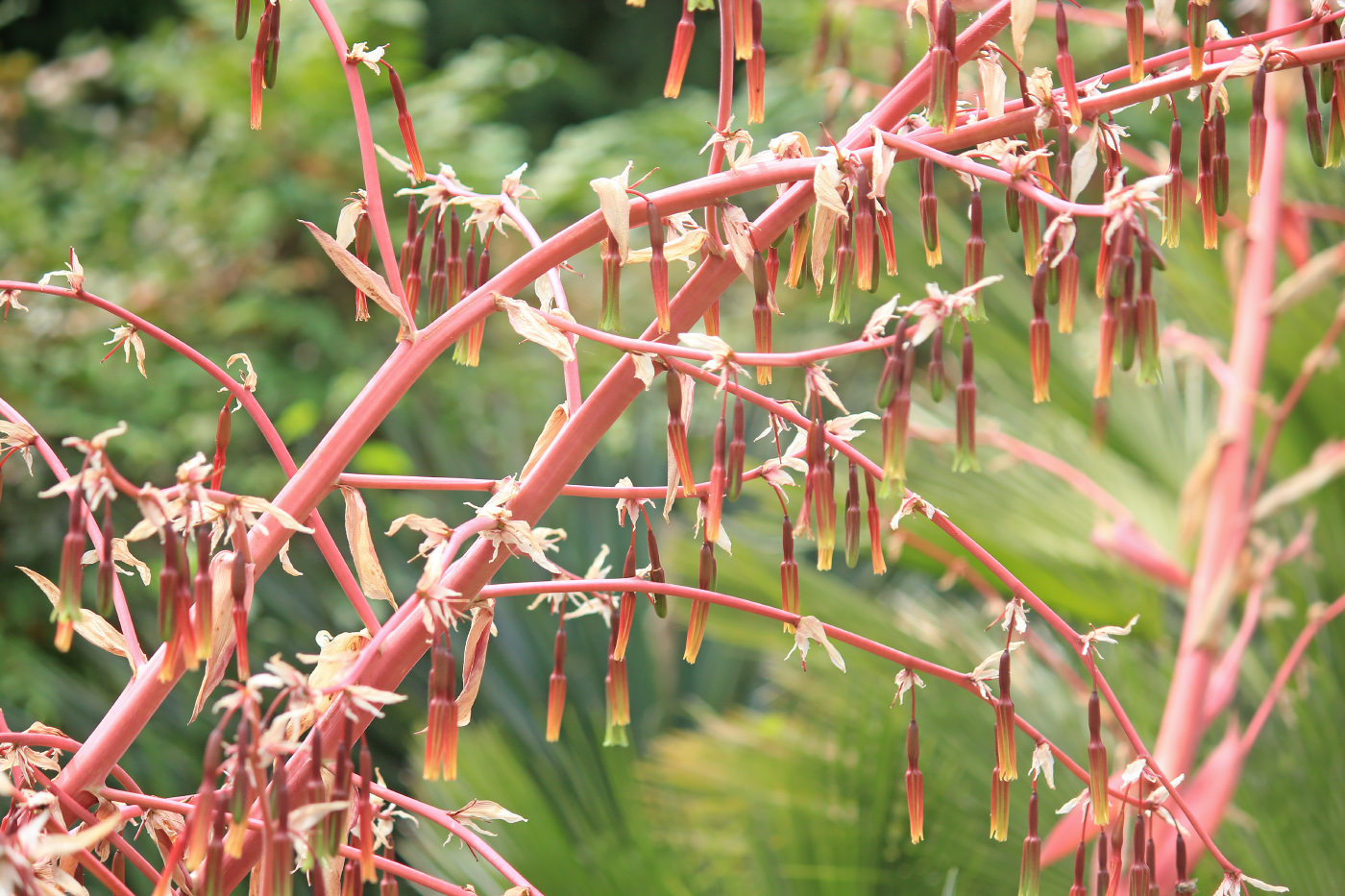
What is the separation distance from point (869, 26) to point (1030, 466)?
1.44 metres

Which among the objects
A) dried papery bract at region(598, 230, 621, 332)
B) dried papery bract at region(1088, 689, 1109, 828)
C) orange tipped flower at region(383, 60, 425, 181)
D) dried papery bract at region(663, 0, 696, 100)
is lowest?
dried papery bract at region(1088, 689, 1109, 828)

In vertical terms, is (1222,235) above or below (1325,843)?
above

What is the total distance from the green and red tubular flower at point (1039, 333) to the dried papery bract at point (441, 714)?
21 cm

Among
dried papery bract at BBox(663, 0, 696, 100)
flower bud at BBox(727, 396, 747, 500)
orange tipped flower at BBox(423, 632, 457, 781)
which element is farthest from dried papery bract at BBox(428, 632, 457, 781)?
dried papery bract at BBox(663, 0, 696, 100)

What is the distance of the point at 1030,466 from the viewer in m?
1.15

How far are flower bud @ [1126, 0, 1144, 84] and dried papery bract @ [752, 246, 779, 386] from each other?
141 millimetres

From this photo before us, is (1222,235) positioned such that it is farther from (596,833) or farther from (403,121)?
(403,121)

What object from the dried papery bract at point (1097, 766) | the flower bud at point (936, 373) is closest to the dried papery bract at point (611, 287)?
the flower bud at point (936, 373)

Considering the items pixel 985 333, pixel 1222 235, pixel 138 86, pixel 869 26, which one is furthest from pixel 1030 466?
pixel 138 86

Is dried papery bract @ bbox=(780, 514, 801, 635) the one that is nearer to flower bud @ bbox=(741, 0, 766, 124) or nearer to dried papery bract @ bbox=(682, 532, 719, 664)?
dried papery bract @ bbox=(682, 532, 719, 664)

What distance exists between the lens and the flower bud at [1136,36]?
1.23 feet

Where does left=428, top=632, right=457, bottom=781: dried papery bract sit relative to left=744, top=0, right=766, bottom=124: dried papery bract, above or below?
below

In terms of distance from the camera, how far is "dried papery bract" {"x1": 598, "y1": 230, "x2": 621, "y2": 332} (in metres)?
0.39

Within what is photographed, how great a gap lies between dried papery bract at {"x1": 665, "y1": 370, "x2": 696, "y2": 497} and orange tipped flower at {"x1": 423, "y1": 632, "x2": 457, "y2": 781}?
0.10m
